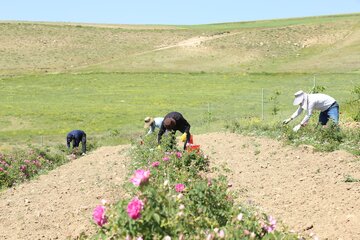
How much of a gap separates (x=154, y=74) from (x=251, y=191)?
1497 inches

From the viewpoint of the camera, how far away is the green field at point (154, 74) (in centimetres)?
2672

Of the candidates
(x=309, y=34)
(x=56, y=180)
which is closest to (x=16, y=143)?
(x=56, y=180)

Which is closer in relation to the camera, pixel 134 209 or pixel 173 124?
pixel 134 209

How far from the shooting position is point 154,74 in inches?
1818

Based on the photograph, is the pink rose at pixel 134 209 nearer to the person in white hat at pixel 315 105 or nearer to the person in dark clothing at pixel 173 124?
the person in dark clothing at pixel 173 124

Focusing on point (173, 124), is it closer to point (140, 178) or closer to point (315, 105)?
point (315, 105)

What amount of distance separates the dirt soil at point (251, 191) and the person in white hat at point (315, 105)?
72 cm

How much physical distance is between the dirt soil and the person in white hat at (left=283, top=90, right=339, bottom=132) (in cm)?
72

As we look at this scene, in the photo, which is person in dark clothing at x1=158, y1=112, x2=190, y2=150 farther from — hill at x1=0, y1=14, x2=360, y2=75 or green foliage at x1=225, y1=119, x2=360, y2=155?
hill at x1=0, y1=14, x2=360, y2=75

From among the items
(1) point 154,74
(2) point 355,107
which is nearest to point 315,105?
(2) point 355,107

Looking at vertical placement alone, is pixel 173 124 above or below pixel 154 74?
above

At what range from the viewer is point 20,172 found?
12.7 meters

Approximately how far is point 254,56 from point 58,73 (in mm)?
19443

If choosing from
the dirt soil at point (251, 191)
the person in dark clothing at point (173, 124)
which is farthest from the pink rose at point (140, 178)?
the person in dark clothing at point (173, 124)
